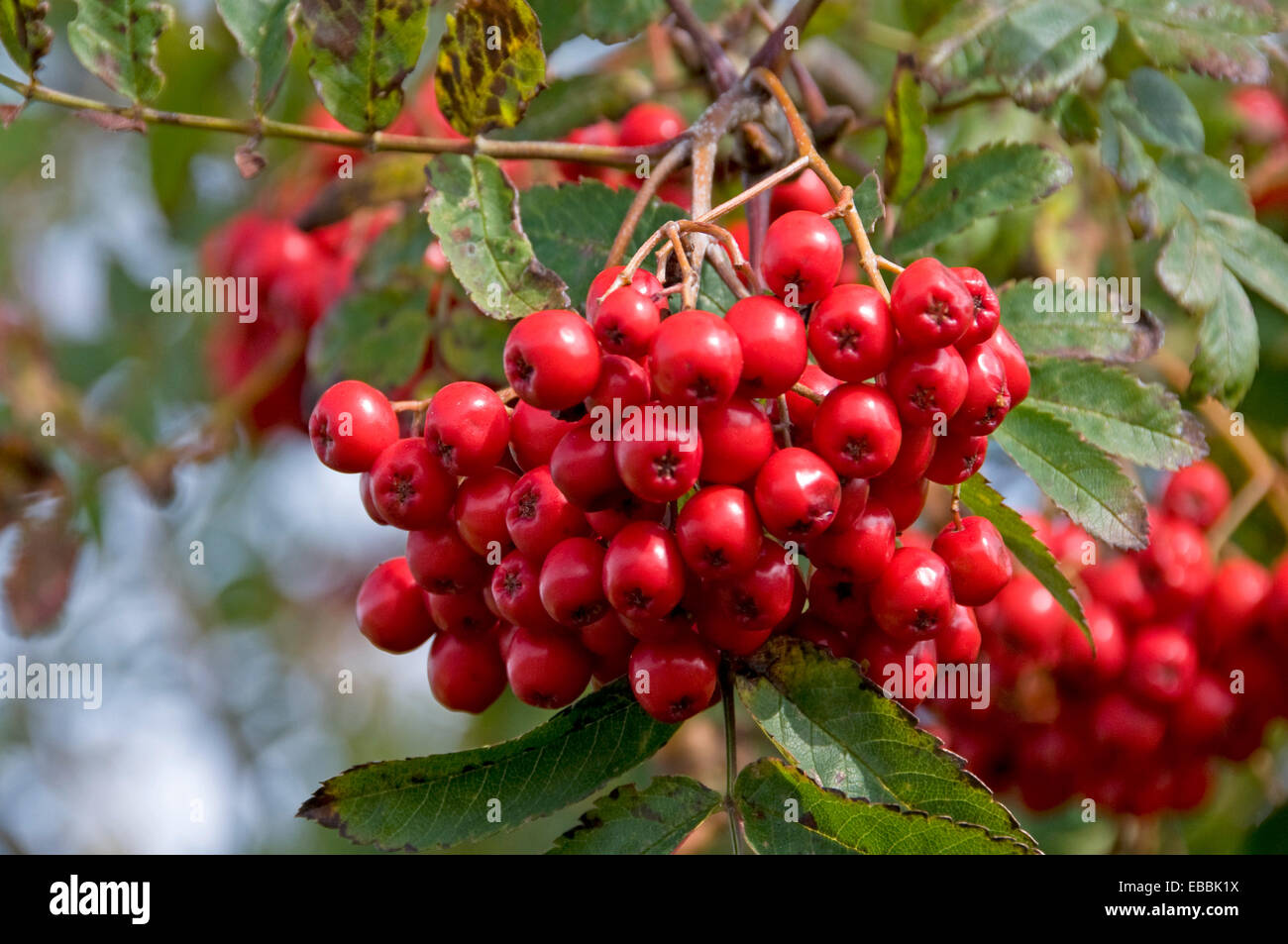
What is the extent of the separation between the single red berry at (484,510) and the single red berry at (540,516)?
35 mm

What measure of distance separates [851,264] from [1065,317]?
527 millimetres

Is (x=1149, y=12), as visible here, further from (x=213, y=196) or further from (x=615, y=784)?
(x=213, y=196)

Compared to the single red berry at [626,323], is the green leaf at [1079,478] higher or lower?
lower

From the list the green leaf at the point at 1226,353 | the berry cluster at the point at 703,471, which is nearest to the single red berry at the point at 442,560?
A: the berry cluster at the point at 703,471

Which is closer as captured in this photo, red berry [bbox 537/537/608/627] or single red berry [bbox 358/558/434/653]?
red berry [bbox 537/537/608/627]

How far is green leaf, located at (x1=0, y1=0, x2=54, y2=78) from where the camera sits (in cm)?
159

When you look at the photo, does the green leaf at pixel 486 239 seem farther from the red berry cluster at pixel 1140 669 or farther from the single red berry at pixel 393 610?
the red berry cluster at pixel 1140 669

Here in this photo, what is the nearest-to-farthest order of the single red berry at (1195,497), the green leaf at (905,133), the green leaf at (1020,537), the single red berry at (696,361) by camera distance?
the single red berry at (696,361) → the green leaf at (1020,537) → the green leaf at (905,133) → the single red berry at (1195,497)

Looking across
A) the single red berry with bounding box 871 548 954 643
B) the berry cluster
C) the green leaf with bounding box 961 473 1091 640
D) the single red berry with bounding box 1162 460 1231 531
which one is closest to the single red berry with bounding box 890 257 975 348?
the berry cluster

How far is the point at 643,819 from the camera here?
145 centimetres

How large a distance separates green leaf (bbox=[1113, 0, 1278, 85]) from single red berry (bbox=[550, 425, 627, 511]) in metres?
1.19

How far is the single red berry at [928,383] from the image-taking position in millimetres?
1234

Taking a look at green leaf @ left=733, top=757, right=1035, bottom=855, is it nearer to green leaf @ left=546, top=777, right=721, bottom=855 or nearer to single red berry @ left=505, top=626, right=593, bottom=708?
green leaf @ left=546, top=777, right=721, bottom=855

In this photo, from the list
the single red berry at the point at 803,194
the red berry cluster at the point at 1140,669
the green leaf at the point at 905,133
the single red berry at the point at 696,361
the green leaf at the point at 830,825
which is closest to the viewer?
the single red berry at the point at 696,361
